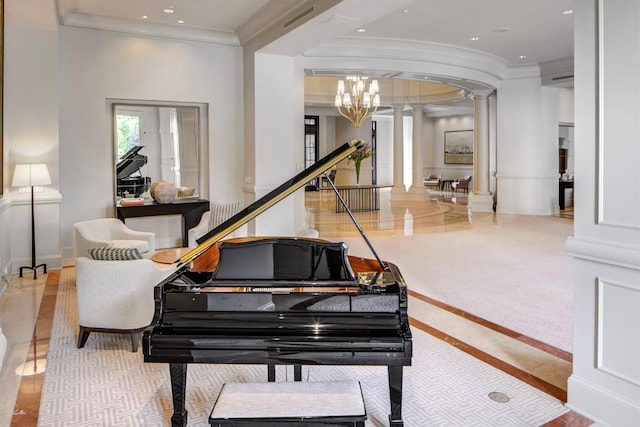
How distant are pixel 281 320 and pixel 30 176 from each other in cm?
483

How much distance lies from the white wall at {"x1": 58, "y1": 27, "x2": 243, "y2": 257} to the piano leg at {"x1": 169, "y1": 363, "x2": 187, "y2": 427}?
5.32 m

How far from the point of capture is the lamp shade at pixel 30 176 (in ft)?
18.4

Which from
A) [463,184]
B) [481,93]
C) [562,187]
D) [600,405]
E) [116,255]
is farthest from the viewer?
[463,184]

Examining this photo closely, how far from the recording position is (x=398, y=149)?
1527cm

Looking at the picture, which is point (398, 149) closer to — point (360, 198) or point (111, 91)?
point (360, 198)

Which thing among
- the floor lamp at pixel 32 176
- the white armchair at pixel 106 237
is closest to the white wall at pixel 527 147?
the white armchair at pixel 106 237

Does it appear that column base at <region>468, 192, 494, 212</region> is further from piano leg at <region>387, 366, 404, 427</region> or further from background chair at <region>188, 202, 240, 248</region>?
piano leg at <region>387, 366, 404, 427</region>

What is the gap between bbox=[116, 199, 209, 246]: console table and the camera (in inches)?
272

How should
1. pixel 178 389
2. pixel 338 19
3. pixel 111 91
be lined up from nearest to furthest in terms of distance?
pixel 178 389, pixel 338 19, pixel 111 91

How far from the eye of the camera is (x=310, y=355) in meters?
2.11

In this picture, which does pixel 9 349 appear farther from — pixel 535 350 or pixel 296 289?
pixel 535 350

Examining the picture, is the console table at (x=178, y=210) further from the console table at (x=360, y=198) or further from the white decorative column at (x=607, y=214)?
the white decorative column at (x=607, y=214)

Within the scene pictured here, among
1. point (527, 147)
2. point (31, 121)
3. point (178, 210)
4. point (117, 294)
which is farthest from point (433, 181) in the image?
point (117, 294)

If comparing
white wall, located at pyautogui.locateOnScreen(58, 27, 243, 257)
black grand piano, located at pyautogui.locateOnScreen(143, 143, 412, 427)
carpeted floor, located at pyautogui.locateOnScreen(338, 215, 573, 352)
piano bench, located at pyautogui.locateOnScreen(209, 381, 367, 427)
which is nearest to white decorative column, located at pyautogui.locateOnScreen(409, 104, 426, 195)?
carpeted floor, located at pyautogui.locateOnScreen(338, 215, 573, 352)
